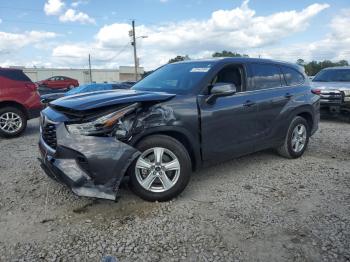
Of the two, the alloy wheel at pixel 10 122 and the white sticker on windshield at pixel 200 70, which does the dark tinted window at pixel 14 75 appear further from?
the white sticker on windshield at pixel 200 70

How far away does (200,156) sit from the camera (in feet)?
14.6

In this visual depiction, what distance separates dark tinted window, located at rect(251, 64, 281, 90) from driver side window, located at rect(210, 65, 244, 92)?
0.26 meters

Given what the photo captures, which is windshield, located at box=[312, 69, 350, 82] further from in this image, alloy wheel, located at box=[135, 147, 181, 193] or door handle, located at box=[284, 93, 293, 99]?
alloy wheel, located at box=[135, 147, 181, 193]

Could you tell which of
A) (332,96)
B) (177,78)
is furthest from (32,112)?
(332,96)

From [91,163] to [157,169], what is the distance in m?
0.79

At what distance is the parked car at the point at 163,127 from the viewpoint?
3.70 metres

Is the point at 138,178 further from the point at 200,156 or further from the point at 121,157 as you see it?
the point at 200,156

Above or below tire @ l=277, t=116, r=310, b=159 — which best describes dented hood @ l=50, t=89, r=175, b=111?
above

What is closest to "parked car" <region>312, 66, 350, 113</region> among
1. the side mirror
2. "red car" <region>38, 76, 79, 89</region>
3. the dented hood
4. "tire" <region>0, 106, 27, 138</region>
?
the side mirror

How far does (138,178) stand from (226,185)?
142 centimetres

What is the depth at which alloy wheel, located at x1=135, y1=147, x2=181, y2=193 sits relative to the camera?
4.00 m

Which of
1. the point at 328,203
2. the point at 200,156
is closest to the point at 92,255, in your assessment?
the point at 200,156

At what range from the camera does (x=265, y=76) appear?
5543mm

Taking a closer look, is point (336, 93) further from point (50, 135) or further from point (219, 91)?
point (50, 135)
